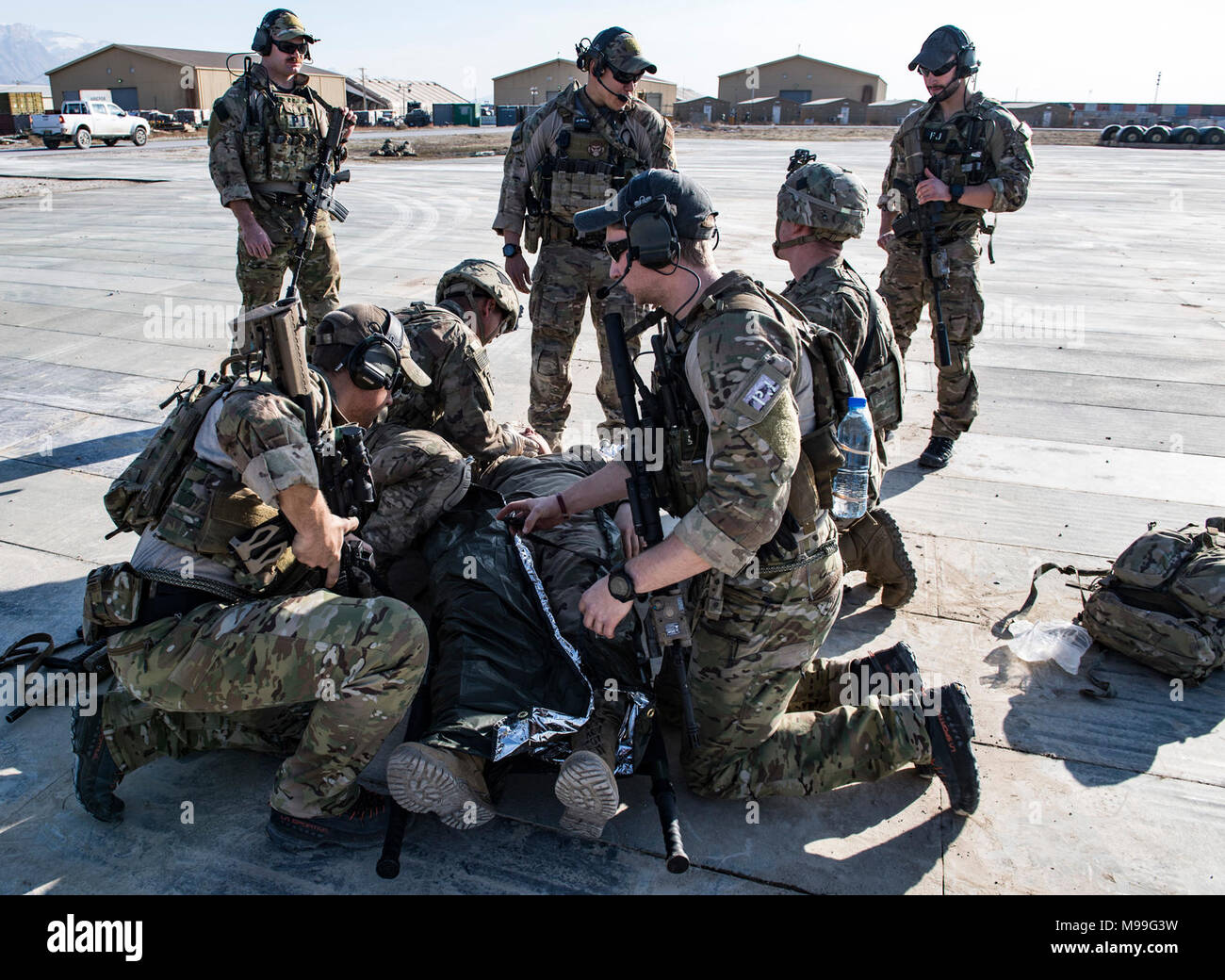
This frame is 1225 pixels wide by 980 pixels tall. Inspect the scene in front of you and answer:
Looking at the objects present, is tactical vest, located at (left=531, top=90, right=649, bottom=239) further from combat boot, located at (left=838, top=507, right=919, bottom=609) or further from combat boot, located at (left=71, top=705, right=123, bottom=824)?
combat boot, located at (left=71, top=705, right=123, bottom=824)

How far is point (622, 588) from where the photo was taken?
8.34 feet

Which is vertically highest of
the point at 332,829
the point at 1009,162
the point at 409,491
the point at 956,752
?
the point at 1009,162

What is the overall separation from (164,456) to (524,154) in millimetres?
3564

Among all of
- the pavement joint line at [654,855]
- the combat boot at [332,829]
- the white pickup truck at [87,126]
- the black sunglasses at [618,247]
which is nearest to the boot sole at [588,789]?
the pavement joint line at [654,855]

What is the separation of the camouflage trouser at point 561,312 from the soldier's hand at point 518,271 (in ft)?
0.43

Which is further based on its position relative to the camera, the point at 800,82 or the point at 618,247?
the point at 800,82

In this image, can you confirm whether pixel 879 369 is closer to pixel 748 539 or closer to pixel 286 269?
pixel 748 539

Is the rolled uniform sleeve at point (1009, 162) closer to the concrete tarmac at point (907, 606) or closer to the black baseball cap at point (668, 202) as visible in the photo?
the concrete tarmac at point (907, 606)

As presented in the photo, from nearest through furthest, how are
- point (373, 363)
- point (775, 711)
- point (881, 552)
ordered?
point (775, 711)
point (373, 363)
point (881, 552)

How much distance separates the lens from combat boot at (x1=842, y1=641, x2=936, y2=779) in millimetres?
3033

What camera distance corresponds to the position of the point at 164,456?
100.0 inches

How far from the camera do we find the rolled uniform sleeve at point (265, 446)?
2.42 m

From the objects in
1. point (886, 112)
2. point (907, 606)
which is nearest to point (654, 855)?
point (907, 606)

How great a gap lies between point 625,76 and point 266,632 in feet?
13.0
